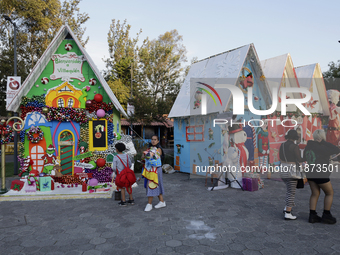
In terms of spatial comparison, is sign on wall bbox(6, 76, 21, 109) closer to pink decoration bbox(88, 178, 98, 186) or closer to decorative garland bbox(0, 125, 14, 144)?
decorative garland bbox(0, 125, 14, 144)

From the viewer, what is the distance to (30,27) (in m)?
21.7

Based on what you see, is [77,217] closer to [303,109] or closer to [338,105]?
[303,109]

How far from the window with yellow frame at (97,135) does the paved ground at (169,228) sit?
242cm

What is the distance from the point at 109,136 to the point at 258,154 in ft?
20.9

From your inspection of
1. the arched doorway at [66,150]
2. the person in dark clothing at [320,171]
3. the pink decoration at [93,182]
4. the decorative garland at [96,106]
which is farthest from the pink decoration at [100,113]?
the person in dark clothing at [320,171]

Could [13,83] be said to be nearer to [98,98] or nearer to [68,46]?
[68,46]

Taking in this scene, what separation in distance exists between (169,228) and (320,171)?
9.96ft

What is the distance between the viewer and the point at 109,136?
918 cm

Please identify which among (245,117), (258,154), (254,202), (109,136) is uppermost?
(245,117)

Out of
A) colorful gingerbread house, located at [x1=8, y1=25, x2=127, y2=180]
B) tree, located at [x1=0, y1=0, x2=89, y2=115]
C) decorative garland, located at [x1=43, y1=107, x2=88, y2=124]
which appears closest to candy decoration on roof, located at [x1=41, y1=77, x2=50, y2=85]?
colorful gingerbread house, located at [x1=8, y1=25, x2=127, y2=180]

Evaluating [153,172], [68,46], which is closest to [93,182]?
[153,172]

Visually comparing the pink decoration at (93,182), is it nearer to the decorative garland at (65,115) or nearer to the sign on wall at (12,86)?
the decorative garland at (65,115)

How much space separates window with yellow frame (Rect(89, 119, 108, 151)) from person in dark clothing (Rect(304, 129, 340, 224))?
665 centimetres

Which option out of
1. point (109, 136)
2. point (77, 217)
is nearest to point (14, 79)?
point (109, 136)
